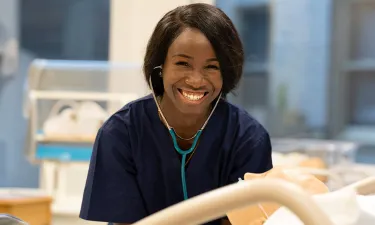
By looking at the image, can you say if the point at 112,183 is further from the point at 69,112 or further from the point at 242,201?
the point at 69,112

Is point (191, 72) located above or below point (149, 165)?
above

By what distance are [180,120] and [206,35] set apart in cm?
22

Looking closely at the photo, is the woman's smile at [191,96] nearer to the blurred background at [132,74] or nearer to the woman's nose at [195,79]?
the woman's nose at [195,79]

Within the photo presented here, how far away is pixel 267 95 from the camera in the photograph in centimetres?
428

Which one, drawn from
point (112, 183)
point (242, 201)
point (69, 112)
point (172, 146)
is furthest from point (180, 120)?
point (69, 112)

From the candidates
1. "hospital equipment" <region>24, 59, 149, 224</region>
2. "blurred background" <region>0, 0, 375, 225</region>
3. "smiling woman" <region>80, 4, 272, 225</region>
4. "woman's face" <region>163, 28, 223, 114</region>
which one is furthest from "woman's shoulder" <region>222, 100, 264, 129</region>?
"blurred background" <region>0, 0, 375, 225</region>

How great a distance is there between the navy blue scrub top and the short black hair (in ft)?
0.41

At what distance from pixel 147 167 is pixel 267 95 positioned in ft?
10.1

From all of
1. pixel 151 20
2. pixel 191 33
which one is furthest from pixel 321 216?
pixel 151 20

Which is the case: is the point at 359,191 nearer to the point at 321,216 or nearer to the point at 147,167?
the point at 321,216

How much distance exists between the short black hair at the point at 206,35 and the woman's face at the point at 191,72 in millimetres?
14

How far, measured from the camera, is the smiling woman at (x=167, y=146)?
3.98 ft

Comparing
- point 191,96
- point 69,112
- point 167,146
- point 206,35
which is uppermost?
point 206,35

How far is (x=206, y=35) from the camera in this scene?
115 cm
